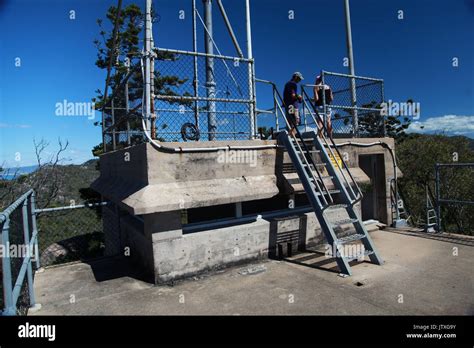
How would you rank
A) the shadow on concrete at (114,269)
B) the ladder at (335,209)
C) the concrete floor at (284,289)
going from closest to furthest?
the concrete floor at (284,289) → the ladder at (335,209) → the shadow on concrete at (114,269)

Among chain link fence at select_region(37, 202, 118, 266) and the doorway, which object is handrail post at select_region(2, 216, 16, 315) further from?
the doorway

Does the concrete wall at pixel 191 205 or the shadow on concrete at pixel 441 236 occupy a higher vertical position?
the concrete wall at pixel 191 205

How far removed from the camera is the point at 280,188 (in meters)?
6.45

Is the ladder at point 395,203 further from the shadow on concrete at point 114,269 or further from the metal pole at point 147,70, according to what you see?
the metal pole at point 147,70

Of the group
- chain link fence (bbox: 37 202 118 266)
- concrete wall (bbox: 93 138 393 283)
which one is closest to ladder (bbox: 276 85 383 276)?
concrete wall (bbox: 93 138 393 283)

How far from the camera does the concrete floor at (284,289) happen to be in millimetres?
4199

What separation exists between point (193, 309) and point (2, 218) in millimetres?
2486

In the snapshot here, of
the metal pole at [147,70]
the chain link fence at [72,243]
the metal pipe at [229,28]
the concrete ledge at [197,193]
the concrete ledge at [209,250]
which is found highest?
the metal pipe at [229,28]

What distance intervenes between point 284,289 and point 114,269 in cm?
332

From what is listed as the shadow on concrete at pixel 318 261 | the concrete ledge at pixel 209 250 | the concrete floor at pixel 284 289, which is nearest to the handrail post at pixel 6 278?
the concrete floor at pixel 284 289

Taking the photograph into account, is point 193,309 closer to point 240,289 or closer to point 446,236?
point 240,289

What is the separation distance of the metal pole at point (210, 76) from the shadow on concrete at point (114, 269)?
129 inches
